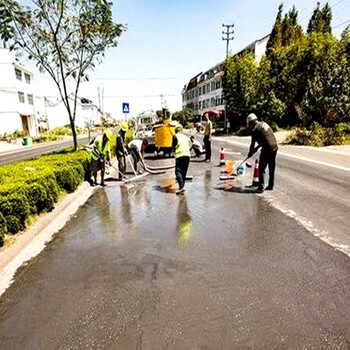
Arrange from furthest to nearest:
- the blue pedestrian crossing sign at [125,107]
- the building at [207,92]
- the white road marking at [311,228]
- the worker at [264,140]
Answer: the building at [207,92] → the blue pedestrian crossing sign at [125,107] → the worker at [264,140] → the white road marking at [311,228]

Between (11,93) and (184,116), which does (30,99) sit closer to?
(11,93)

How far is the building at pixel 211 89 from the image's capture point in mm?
50875

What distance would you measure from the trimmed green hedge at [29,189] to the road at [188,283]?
0.69m

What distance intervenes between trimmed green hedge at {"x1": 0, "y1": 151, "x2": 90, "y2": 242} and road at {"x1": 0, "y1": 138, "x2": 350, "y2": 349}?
2.27 feet

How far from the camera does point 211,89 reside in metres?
67.4

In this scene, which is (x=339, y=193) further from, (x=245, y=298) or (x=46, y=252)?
(x=46, y=252)

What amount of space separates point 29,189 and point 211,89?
2529 inches

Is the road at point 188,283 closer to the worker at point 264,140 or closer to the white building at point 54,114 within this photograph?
the worker at point 264,140

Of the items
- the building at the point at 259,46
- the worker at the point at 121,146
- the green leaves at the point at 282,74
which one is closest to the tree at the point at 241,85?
the green leaves at the point at 282,74

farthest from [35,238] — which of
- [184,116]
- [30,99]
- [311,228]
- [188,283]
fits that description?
[184,116]

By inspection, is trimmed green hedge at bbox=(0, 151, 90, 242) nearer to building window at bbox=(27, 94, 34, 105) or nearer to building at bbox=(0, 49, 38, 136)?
building at bbox=(0, 49, 38, 136)

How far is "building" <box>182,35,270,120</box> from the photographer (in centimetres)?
5088

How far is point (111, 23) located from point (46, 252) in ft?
31.8

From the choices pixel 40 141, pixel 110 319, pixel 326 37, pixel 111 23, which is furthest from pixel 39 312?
pixel 40 141
